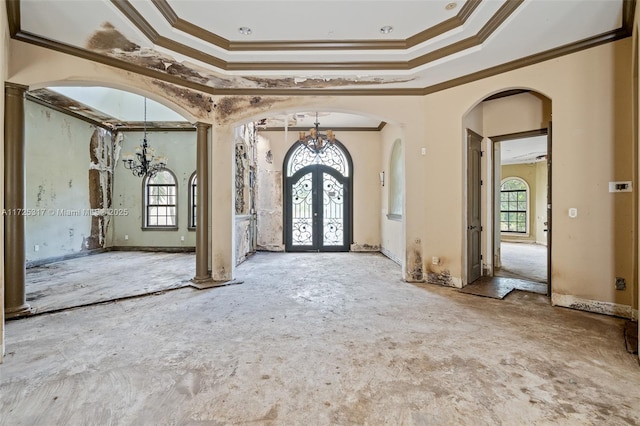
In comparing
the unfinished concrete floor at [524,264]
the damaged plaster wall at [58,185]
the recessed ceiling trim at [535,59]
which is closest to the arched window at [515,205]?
the unfinished concrete floor at [524,264]

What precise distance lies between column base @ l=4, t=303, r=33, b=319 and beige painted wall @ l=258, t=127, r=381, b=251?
16.4ft

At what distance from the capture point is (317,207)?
798cm

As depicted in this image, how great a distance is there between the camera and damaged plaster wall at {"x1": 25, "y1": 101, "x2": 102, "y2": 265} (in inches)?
239

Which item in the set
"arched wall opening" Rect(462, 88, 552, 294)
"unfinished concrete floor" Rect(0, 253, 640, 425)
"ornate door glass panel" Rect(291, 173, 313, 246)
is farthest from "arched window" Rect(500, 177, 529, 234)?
"unfinished concrete floor" Rect(0, 253, 640, 425)

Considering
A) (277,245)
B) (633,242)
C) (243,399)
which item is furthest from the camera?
(277,245)

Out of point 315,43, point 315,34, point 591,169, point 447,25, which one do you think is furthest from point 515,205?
point 315,34

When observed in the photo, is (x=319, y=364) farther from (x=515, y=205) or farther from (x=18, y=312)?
(x=515, y=205)

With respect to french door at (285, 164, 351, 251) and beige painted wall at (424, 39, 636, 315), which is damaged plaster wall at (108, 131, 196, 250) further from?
beige painted wall at (424, 39, 636, 315)

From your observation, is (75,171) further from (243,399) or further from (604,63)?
(604,63)

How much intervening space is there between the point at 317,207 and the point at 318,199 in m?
0.22

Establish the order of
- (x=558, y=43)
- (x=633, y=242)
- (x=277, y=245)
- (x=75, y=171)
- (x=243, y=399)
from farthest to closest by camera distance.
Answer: (x=277, y=245)
(x=75, y=171)
(x=558, y=43)
(x=633, y=242)
(x=243, y=399)

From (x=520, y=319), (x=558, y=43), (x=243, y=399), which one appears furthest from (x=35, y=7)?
(x=520, y=319)

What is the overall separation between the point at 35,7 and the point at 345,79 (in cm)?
341

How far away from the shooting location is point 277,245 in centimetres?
797
